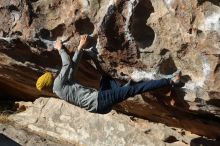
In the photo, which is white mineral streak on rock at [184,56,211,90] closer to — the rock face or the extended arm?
the rock face

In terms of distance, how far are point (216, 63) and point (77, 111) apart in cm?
377

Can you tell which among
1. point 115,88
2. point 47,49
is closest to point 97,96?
point 115,88

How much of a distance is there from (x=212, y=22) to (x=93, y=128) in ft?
12.2

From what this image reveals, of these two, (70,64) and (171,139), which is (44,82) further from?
(171,139)

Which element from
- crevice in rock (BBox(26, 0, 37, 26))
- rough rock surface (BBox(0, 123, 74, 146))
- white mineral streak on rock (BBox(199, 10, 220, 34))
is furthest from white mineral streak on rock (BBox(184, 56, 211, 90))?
rough rock surface (BBox(0, 123, 74, 146))

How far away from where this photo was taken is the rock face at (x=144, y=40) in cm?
562

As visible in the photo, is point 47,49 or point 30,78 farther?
point 30,78

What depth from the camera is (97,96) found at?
6203mm

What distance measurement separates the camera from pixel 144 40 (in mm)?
6125

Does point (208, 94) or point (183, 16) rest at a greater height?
point (183, 16)

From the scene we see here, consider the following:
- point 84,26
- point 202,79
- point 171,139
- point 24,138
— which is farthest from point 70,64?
point 24,138

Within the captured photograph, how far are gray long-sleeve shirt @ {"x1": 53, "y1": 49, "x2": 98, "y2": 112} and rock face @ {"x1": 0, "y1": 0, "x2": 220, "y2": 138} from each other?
0.39 metres

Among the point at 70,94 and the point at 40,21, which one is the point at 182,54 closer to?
the point at 70,94

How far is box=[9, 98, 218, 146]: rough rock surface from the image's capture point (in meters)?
7.84
